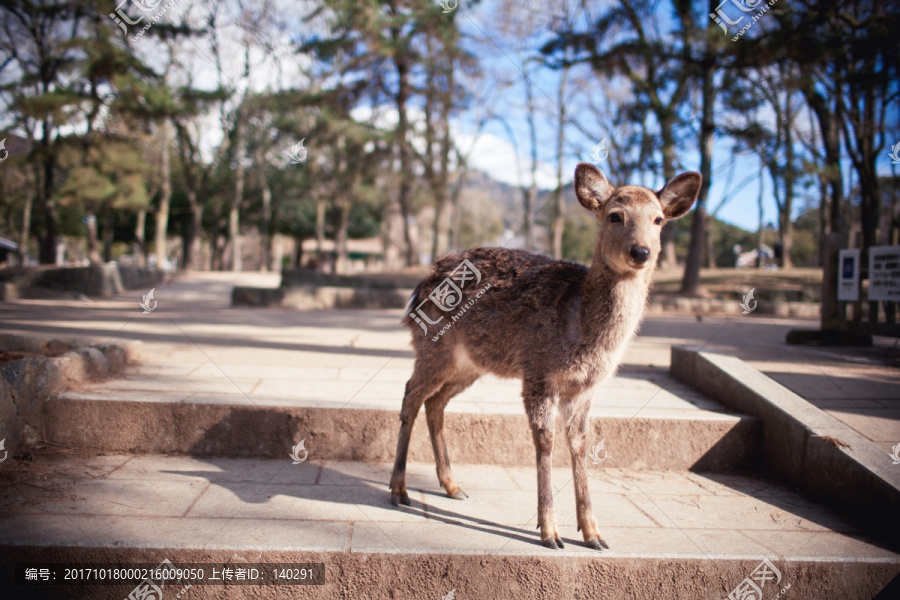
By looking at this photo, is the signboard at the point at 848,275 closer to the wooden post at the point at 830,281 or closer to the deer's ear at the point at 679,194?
the wooden post at the point at 830,281

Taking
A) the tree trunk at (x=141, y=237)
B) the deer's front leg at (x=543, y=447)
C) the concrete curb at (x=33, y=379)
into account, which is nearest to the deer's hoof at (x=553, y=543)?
the deer's front leg at (x=543, y=447)

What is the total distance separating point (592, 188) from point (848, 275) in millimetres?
6952

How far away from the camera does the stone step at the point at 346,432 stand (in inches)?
166

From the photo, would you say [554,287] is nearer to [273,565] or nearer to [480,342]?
[480,342]

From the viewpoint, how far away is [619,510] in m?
3.64

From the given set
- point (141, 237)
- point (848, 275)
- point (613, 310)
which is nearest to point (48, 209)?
point (141, 237)

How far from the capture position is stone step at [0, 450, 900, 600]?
286 cm

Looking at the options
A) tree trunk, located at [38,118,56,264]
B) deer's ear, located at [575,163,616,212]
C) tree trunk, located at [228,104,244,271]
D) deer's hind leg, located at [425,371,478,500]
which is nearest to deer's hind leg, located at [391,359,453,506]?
deer's hind leg, located at [425,371,478,500]

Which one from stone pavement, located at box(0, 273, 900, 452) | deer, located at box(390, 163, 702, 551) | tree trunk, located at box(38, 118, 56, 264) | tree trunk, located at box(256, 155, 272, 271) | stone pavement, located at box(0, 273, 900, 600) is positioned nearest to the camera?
stone pavement, located at box(0, 273, 900, 600)

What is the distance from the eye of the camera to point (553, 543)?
3.06 metres

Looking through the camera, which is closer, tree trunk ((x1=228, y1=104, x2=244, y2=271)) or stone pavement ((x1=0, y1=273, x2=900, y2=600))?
stone pavement ((x1=0, y1=273, x2=900, y2=600))

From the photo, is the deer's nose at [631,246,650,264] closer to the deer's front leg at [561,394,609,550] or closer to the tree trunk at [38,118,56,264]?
the deer's front leg at [561,394,609,550]

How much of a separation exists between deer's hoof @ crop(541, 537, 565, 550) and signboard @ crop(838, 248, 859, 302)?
750 centimetres

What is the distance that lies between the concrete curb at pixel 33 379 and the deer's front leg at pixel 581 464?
3826 millimetres
